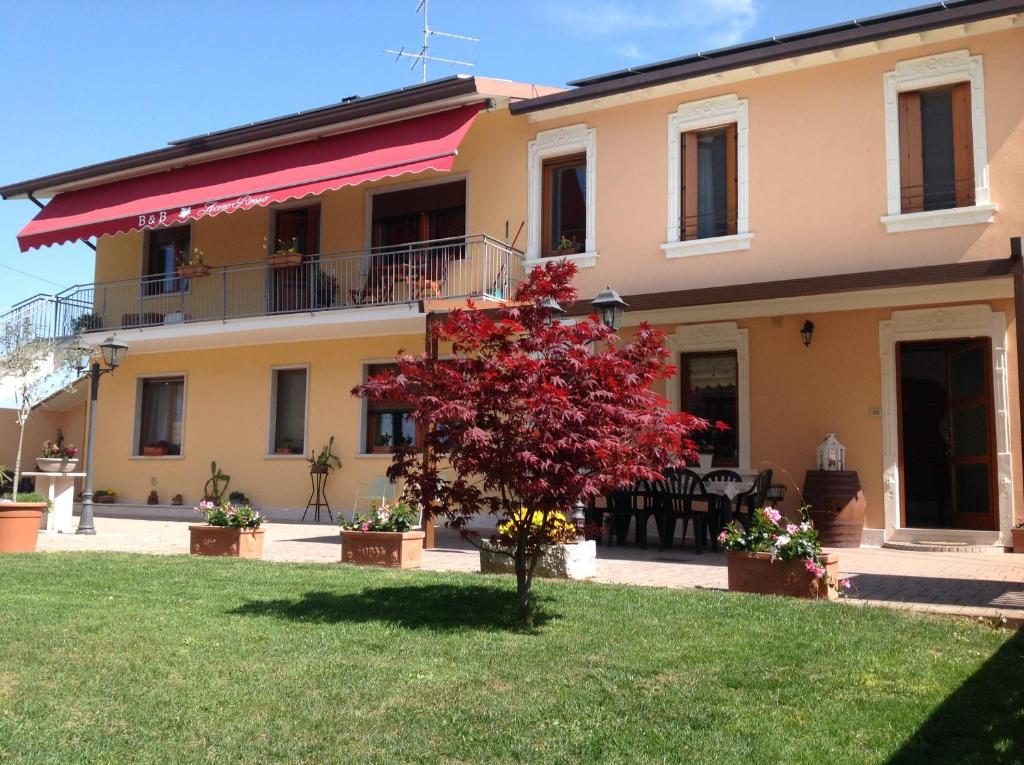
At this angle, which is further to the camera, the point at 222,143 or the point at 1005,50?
the point at 222,143

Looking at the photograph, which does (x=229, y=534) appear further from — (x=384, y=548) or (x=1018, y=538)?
(x=1018, y=538)

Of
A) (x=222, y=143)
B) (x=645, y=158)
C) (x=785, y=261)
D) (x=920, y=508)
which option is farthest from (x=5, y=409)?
(x=920, y=508)

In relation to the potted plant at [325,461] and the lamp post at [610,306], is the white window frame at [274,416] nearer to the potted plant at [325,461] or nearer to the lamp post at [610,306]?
the potted plant at [325,461]

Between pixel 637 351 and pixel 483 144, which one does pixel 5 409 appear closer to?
pixel 483 144

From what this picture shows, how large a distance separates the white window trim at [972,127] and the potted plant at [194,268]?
1175 cm

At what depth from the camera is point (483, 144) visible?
14602 millimetres

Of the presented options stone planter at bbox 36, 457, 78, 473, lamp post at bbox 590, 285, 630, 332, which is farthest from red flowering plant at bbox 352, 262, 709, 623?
stone planter at bbox 36, 457, 78, 473

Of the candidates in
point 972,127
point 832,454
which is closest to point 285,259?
point 832,454

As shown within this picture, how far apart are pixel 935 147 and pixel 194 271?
12518mm

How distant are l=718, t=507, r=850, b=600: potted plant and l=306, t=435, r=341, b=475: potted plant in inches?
376

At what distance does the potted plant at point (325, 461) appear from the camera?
15.5 metres

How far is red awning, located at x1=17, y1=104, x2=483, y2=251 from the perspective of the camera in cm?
1316

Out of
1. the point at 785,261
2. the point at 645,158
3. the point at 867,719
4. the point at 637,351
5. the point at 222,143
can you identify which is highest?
the point at 222,143

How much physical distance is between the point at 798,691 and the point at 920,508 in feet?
35.6
